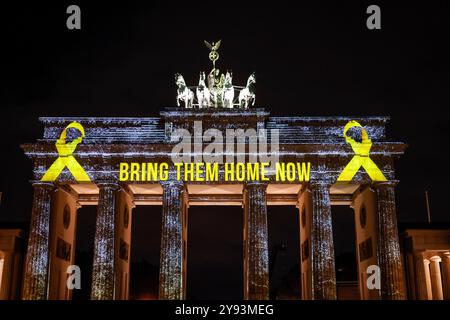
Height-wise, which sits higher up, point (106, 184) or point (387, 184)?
point (106, 184)

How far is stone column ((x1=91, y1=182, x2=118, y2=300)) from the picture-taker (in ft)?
122

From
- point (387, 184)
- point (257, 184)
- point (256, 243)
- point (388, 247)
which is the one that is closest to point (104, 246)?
point (256, 243)

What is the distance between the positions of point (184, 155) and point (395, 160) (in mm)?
15529

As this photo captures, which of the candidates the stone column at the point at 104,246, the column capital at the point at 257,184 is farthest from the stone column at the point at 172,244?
the column capital at the point at 257,184

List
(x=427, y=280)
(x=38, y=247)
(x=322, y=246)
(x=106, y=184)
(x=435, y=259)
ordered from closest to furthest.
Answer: (x=38, y=247), (x=322, y=246), (x=106, y=184), (x=427, y=280), (x=435, y=259)

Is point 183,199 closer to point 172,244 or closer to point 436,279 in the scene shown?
point 172,244

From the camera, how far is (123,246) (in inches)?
1655

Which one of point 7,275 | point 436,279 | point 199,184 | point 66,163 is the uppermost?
point 66,163

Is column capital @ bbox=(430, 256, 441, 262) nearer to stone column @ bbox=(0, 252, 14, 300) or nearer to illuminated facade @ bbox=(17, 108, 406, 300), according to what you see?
illuminated facade @ bbox=(17, 108, 406, 300)

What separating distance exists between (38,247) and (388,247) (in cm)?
2427

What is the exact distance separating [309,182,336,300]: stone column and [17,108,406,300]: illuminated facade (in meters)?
0.07

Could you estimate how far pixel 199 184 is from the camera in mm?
40562
